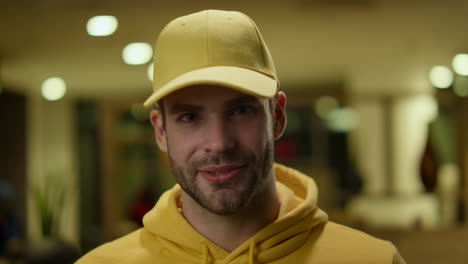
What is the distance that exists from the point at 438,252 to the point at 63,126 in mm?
1658

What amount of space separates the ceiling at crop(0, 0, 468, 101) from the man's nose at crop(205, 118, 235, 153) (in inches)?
56.6

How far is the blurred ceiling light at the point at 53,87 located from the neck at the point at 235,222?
1.90 meters

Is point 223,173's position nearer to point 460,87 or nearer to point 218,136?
point 218,136

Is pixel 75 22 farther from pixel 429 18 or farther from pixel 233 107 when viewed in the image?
pixel 233 107

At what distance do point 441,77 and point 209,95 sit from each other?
2022 millimetres

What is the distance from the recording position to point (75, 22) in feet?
8.09

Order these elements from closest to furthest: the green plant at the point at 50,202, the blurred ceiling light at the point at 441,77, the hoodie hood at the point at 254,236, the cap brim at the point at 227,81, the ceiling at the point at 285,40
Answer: the cap brim at the point at 227,81 → the hoodie hood at the point at 254,236 → the ceiling at the point at 285,40 → the green plant at the point at 50,202 → the blurred ceiling light at the point at 441,77

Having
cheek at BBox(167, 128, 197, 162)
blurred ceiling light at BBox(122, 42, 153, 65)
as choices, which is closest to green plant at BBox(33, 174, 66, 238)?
blurred ceiling light at BBox(122, 42, 153, 65)

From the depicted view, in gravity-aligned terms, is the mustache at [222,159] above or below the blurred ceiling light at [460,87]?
above

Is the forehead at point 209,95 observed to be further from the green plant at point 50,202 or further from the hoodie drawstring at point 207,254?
the green plant at point 50,202

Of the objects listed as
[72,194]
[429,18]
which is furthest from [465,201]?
[72,194]

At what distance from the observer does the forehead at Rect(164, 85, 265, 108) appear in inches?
37.3

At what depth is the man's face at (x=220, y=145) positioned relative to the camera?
93 centimetres

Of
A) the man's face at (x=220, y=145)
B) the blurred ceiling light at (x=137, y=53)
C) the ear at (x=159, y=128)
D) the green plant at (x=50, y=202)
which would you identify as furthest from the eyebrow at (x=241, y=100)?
the green plant at (x=50, y=202)
